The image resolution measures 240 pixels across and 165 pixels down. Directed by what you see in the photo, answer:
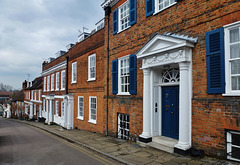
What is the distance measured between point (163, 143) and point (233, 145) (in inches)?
99.1

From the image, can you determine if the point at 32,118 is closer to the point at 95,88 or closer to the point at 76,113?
the point at 76,113

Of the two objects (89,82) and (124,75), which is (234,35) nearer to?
(124,75)

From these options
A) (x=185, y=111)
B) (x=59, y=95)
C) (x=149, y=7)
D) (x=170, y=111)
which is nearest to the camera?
(x=185, y=111)

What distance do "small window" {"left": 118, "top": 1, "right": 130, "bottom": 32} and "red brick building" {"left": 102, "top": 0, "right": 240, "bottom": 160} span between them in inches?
2.0

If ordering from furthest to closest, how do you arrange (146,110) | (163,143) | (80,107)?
(80,107) → (146,110) → (163,143)

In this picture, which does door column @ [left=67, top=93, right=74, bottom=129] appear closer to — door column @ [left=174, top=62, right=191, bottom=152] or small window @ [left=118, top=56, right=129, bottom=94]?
small window @ [left=118, top=56, right=129, bottom=94]

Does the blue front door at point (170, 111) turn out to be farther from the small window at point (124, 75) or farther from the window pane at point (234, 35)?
the window pane at point (234, 35)

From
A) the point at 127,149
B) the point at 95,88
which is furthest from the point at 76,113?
the point at 127,149

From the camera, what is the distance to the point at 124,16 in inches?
378

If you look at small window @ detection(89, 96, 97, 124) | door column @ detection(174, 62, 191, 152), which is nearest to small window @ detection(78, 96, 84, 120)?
small window @ detection(89, 96, 97, 124)

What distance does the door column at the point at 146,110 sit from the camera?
7.41 metres

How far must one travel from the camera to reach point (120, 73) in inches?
381

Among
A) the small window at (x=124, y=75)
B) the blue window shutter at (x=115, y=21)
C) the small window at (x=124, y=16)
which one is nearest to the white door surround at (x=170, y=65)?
the small window at (x=124, y=75)

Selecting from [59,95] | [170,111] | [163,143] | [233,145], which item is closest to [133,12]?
[170,111]
